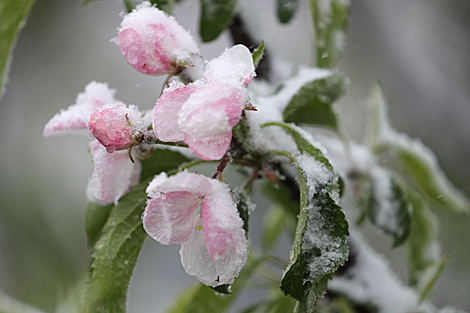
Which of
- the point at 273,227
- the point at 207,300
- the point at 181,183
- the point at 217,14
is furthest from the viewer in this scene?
the point at 273,227

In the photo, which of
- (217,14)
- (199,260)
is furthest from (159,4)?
(199,260)

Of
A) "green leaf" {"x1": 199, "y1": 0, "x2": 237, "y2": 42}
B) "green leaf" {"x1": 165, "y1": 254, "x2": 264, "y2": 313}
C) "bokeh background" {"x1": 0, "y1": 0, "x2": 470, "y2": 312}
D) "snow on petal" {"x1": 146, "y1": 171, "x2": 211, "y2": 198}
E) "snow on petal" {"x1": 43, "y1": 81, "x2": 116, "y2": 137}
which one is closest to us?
"snow on petal" {"x1": 146, "y1": 171, "x2": 211, "y2": 198}

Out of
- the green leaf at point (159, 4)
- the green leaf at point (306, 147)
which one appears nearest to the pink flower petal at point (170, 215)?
the green leaf at point (306, 147)

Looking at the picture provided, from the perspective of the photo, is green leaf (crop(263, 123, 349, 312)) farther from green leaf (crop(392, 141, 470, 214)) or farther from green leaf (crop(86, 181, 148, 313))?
green leaf (crop(392, 141, 470, 214))

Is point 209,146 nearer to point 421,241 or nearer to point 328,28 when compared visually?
point 328,28

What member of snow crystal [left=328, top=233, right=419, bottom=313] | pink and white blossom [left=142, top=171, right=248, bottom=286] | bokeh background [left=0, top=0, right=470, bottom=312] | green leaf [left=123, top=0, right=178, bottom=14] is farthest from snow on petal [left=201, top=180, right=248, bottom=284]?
bokeh background [left=0, top=0, right=470, bottom=312]

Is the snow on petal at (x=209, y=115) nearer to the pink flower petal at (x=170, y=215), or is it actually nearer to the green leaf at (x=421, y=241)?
the pink flower petal at (x=170, y=215)

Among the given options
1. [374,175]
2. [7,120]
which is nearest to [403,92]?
[374,175]
